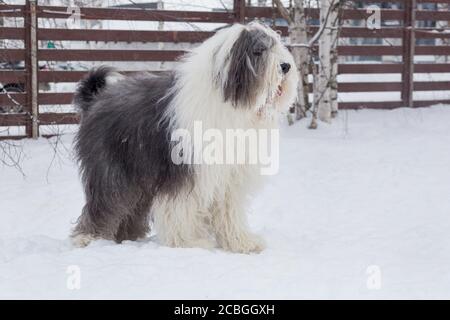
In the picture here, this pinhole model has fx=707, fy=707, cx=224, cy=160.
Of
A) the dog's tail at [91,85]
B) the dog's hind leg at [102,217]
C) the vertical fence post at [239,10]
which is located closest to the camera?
the dog's hind leg at [102,217]

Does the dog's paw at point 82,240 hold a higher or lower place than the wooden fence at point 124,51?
lower

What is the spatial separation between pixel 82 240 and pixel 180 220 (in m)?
0.72

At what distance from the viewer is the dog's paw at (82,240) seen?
14.7ft

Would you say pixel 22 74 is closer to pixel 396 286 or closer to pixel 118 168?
pixel 118 168

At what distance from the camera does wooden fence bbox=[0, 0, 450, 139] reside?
26.7ft

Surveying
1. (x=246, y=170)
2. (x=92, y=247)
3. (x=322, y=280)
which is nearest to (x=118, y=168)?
(x=92, y=247)

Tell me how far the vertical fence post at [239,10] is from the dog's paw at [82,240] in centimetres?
524

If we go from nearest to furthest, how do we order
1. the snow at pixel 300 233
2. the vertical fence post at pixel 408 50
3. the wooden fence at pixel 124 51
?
the snow at pixel 300 233
the wooden fence at pixel 124 51
the vertical fence post at pixel 408 50

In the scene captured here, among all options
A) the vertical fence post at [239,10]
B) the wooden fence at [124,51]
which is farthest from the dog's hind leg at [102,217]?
the vertical fence post at [239,10]

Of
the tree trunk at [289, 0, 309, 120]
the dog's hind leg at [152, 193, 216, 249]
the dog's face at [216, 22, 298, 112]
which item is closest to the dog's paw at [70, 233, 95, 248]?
the dog's hind leg at [152, 193, 216, 249]

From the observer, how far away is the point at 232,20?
919 cm

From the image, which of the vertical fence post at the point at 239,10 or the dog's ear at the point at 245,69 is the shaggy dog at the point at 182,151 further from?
the vertical fence post at the point at 239,10

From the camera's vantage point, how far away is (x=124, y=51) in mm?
8766

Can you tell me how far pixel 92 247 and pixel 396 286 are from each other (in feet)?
6.00
